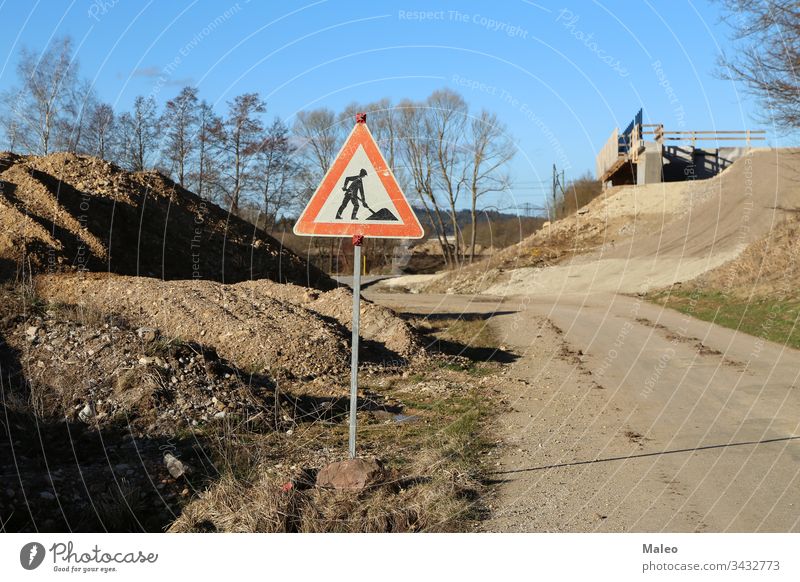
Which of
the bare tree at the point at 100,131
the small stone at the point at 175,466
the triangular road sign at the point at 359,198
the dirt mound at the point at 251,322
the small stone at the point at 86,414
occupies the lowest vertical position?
the small stone at the point at 175,466

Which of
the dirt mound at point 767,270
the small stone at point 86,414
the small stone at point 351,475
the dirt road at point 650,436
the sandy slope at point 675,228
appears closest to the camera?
the dirt road at point 650,436

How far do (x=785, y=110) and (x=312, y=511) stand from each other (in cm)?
2112

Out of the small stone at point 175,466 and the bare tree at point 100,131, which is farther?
the bare tree at point 100,131

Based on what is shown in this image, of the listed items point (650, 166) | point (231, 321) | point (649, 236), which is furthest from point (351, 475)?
point (650, 166)

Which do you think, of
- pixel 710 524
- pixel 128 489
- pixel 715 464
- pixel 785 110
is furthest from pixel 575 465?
pixel 785 110

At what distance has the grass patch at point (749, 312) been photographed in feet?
52.6

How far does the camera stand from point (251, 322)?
12.1 metres

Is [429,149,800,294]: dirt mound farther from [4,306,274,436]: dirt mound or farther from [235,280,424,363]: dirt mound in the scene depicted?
[4,306,274,436]: dirt mound

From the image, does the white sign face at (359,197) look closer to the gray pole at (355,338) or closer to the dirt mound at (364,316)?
the gray pole at (355,338)

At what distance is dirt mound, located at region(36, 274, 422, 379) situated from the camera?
11289 millimetres

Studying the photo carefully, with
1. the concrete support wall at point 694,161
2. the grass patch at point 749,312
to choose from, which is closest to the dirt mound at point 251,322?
the grass patch at point 749,312
